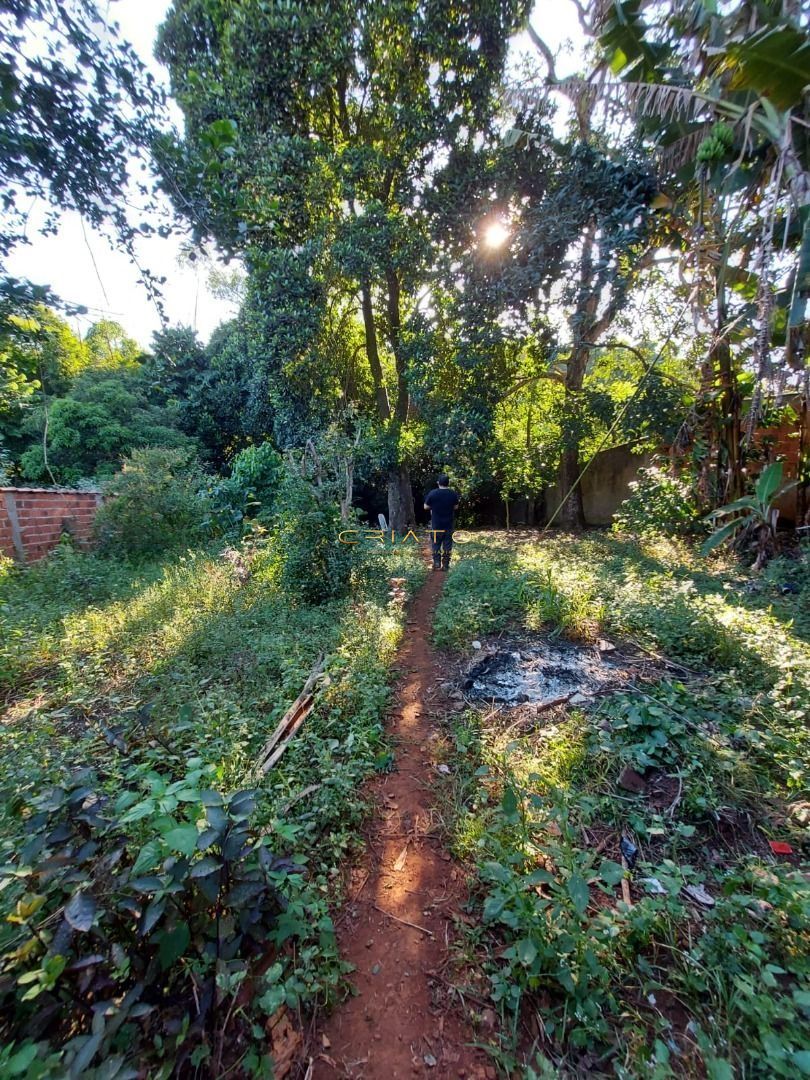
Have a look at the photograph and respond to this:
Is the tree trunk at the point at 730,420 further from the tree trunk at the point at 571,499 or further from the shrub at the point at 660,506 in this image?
the tree trunk at the point at 571,499

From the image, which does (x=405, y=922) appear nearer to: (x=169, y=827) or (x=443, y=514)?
(x=169, y=827)

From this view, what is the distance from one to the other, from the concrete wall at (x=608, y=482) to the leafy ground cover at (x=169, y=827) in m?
8.93

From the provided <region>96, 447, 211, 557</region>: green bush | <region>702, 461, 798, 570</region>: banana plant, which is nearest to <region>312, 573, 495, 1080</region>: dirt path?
<region>702, 461, 798, 570</region>: banana plant

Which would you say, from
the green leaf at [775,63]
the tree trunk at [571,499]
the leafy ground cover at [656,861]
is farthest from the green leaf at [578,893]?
the tree trunk at [571,499]

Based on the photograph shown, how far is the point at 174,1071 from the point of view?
121cm

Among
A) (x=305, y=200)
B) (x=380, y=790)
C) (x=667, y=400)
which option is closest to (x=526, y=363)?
(x=667, y=400)

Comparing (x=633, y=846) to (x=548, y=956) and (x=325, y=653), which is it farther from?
(x=325, y=653)

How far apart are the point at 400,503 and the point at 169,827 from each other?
34.1 feet

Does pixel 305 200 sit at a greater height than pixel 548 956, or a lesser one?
greater

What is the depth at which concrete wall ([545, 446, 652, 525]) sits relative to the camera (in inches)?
430

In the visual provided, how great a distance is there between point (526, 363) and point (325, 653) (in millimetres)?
8302

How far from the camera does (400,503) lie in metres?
11.5

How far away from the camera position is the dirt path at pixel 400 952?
143 centimetres

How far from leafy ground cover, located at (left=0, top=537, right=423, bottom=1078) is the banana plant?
4.59 metres
